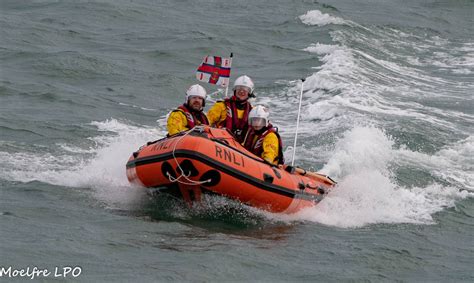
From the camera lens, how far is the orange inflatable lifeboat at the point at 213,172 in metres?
11.2

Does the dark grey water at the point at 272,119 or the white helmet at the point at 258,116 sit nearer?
the dark grey water at the point at 272,119

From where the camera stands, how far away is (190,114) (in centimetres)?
1264

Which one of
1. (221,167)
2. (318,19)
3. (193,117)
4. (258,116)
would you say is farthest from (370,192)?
(318,19)

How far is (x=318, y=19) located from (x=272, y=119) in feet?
39.1

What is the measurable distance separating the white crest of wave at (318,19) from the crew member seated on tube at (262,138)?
17.0 m

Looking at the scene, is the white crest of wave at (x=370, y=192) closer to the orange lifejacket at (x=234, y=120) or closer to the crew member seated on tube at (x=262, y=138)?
the crew member seated on tube at (x=262, y=138)

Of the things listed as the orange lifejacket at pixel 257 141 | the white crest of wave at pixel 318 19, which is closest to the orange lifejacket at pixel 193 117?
the orange lifejacket at pixel 257 141

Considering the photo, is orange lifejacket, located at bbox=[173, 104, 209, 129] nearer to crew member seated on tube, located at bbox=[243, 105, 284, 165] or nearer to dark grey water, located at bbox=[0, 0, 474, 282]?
crew member seated on tube, located at bbox=[243, 105, 284, 165]

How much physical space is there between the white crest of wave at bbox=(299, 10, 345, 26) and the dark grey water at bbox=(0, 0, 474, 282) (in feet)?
0.32

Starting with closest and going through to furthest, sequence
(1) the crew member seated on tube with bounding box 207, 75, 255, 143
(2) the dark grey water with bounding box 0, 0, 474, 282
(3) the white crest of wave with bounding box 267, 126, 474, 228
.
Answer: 1. (2) the dark grey water with bounding box 0, 0, 474, 282
2. (3) the white crest of wave with bounding box 267, 126, 474, 228
3. (1) the crew member seated on tube with bounding box 207, 75, 255, 143

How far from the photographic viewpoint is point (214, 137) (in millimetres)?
11594

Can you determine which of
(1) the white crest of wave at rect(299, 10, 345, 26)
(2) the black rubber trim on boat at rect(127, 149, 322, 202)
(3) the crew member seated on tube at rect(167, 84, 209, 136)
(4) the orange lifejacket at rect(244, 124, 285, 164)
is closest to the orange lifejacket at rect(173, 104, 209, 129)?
(3) the crew member seated on tube at rect(167, 84, 209, 136)

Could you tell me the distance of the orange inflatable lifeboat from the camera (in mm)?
11172

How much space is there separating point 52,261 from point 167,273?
1.09m
